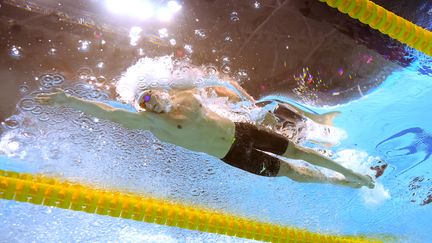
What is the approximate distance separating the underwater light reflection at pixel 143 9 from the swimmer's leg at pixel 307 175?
1770 mm

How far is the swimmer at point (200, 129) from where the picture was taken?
314cm

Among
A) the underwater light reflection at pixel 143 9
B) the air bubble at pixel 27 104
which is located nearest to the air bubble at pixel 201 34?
the underwater light reflection at pixel 143 9

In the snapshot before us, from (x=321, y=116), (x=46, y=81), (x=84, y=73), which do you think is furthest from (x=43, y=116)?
(x=321, y=116)

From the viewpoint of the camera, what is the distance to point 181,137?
3.41 metres

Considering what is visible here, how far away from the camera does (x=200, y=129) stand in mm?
3320

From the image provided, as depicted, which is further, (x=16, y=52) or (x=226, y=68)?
(x=226, y=68)

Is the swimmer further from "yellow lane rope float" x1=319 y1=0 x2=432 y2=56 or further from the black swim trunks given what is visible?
"yellow lane rope float" x1=319 y1=0 x2=432 y2=56

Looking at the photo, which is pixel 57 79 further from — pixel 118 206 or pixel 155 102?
pixel 118 206

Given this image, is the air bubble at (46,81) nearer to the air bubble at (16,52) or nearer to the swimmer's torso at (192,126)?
the air bubble at (16,52)

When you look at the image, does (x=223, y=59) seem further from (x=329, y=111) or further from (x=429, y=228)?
(x=429, y=228)

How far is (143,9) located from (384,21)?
1833mm

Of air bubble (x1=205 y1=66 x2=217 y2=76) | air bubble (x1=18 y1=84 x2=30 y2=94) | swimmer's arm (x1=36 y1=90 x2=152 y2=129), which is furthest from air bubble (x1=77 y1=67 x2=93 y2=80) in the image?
air bubble (x1=205 y1=66 x2=217 y2=76)

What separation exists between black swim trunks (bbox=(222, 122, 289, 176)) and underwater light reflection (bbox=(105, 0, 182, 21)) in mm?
1103

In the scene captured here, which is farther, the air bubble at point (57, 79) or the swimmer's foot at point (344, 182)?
the swimmer's foot at point (344, 182)
